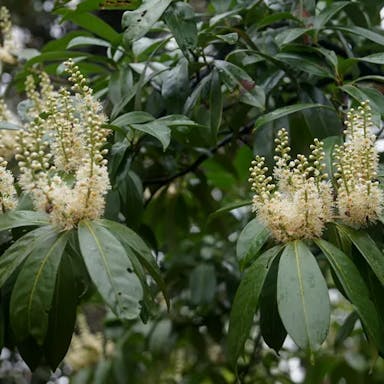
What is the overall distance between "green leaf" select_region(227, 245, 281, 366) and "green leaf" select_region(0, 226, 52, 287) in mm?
338

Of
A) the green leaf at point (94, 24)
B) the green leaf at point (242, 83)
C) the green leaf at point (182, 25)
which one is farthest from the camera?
the green leaf at point (94, 24)

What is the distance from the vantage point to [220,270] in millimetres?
2650

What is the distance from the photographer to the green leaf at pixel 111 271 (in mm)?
1068

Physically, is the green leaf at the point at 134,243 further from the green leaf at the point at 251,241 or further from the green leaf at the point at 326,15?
the green leaf at the point at 326,15

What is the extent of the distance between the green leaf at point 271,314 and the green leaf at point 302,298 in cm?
15

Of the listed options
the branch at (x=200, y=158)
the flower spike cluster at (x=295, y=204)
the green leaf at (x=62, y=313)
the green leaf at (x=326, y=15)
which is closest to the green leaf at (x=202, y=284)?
the branch at (x=200, y=158)

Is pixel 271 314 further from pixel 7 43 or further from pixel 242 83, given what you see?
pixel 7 43

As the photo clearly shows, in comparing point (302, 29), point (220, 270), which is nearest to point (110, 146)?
point (302, 29)

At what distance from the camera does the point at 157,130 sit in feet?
4.68

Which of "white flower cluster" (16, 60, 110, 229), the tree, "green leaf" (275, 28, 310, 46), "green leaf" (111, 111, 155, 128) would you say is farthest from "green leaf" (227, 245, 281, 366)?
"green leaf" (275, 28, 310, 46)

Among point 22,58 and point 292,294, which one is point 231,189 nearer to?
point 22,58

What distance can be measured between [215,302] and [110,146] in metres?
1.24

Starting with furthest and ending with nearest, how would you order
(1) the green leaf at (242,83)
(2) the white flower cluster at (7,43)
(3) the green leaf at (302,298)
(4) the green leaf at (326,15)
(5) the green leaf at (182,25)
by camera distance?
(2) the white flower cluster at (7,43) < (4) the green leaf at (326,15) < (1) the green leaf at (242,83) < (5) the green leaf at (182,25) < (3) the green leaf at (302,298)

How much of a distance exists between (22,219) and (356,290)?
571 mm
